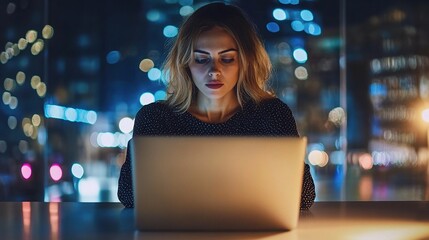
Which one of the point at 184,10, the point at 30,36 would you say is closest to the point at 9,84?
the point at 30,36

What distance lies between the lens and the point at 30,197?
15.4 feet

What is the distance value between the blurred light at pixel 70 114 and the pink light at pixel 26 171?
391 mm

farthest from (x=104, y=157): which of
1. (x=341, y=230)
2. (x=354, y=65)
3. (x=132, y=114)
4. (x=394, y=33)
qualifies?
(x=341, y=230)

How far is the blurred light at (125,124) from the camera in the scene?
4.71 metres

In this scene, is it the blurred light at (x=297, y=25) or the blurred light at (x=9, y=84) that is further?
the blurred light at (x=297, y=25)

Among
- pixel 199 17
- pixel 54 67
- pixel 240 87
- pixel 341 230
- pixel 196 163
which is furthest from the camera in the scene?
pixel 54 67

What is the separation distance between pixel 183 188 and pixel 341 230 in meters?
0.29

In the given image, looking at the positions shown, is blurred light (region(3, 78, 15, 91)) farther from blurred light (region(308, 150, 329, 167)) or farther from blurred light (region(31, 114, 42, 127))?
blurred light (region(308, 150, 329, 167))

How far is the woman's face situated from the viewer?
5.24 ft

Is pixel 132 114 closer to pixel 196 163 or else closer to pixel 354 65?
pixel 354 65

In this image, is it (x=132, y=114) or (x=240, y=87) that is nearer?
(x=240, y=87)

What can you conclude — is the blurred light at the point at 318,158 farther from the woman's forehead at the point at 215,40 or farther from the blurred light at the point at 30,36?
the woman's forehead at the point at 215,40

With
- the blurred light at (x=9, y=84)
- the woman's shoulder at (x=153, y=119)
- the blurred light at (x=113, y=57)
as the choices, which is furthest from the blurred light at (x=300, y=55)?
the woman's shoulder at (x=153, y=119)

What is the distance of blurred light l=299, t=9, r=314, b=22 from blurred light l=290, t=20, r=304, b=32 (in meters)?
0.05
